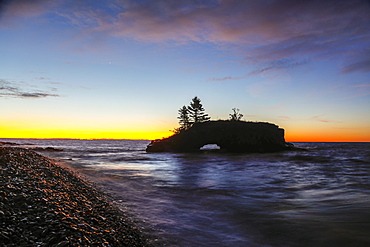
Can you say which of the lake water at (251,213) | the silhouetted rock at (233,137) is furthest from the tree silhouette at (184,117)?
the lake water at (251,213)

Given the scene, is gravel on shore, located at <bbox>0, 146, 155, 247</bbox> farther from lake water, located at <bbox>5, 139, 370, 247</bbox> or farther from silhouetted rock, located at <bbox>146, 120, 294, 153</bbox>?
silhouetted rock, located at <bbox>146, 120, 294, 153</bbox>

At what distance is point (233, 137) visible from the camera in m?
33.3

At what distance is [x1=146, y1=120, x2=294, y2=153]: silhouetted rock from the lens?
32.6 m

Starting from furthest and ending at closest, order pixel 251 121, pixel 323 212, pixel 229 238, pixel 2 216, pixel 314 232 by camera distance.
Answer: pixel 251 121 → pixel 323 212 → pixel 314 232 → pixel 229 238 → pixel 2 216

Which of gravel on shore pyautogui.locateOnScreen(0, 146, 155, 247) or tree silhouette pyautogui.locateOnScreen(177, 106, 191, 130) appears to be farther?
tree silhouette pyautogui.locateOnScreen(177, 106, 191, 130)

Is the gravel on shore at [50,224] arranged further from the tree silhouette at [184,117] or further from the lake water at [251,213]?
the tree silhouette at [184,117]

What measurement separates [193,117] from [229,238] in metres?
44.8

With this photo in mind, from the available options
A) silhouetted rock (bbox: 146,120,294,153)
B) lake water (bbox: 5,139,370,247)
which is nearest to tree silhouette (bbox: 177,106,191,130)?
silhouetted rock (bbox: 146,120,294,153)

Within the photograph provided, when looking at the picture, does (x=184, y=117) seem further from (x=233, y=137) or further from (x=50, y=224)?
(x=50, y=224)

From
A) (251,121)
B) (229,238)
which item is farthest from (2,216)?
(251,121)

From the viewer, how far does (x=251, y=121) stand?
36281mm

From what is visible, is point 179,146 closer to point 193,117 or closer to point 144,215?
point 193,117

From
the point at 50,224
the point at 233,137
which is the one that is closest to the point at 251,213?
the point at 50,224

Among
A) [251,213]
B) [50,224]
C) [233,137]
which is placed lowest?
[251,213]
